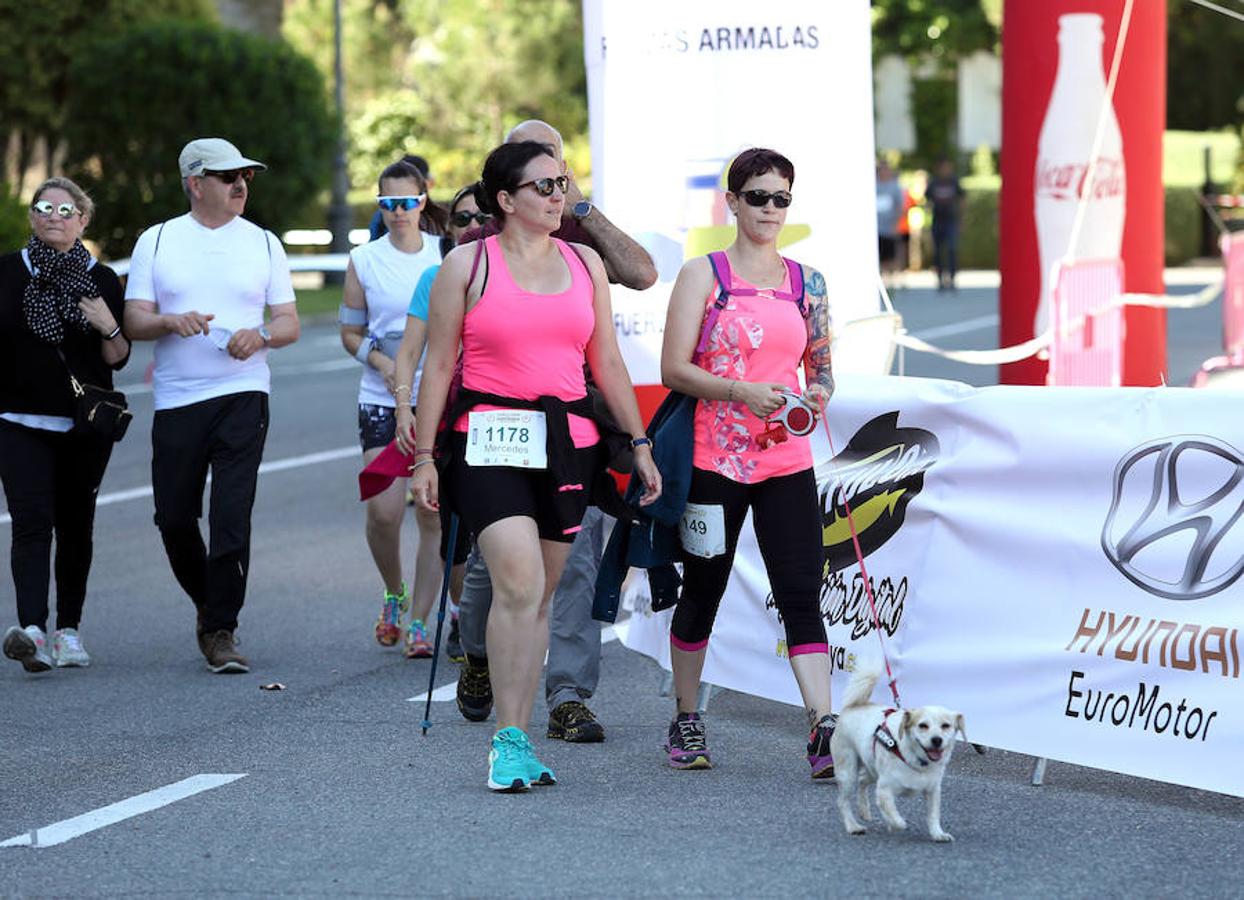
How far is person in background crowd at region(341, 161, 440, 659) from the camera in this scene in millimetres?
9328

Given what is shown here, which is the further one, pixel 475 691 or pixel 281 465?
pixel 281 465

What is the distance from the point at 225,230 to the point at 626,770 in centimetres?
309

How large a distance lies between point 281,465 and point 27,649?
7327 mm

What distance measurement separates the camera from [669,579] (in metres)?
7.07

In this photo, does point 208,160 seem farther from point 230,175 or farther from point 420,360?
point 420,360

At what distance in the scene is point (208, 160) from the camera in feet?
28.7

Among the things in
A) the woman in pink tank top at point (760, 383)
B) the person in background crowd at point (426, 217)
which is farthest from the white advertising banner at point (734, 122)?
the woman in pink tank top at point (760, 383)

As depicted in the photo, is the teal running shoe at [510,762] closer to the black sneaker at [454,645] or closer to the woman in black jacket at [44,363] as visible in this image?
the black sneaker at [454,645]

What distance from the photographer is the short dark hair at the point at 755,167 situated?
683cm

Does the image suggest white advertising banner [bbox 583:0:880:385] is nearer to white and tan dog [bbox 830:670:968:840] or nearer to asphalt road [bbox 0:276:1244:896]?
asphalt road [bbox 0:276:1244:896]

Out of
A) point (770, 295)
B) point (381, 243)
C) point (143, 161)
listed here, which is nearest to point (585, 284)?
point (770, 295)

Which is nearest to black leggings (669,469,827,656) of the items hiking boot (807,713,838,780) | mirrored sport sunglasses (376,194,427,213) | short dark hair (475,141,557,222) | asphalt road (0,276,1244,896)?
hiking boot (807,713,838,780)

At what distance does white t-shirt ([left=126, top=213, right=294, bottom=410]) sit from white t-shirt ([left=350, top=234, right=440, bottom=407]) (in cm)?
61

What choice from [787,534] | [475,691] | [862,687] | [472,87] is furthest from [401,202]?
[472,87]
